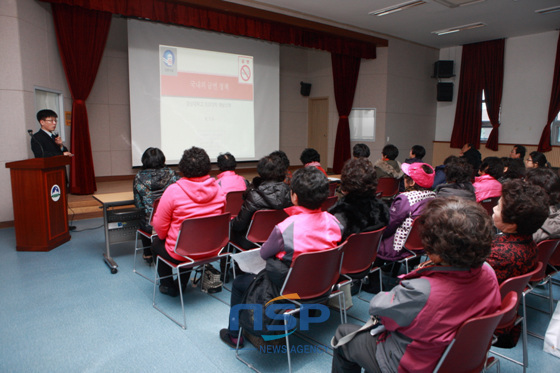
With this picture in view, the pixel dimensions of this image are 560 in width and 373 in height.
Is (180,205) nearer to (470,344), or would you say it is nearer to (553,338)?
(470,344)

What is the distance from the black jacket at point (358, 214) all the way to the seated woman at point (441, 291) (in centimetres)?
96

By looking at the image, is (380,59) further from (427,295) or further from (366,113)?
(427,295)

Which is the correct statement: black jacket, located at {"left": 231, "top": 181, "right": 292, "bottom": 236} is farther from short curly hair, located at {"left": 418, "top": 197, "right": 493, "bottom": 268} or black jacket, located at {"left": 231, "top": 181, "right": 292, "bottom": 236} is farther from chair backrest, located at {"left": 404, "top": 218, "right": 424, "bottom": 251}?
short curly hair, located at {"left": 418, "top": 197, "right": 493, "bottom": 268}

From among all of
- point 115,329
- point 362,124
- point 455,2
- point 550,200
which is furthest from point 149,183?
point 362,124

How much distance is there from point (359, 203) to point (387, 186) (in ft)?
8.53

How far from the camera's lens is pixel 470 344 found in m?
1.22

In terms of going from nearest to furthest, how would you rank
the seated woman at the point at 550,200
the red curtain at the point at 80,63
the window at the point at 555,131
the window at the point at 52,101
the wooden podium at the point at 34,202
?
the seated woman at the point at 550,200 → the wooden podium at the point at 34,202 → the window at the point at 52,101 → the red curtain at the point at 80,63 → the window at the point at 555,131

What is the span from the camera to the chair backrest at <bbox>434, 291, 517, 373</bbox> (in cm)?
116

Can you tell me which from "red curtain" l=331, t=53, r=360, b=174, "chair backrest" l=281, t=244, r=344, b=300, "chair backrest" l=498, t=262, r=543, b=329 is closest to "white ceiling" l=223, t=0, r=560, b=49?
"red curtain" l=331, t=53, r=360, b=174

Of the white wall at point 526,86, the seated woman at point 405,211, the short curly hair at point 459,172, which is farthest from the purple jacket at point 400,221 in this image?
the white wall at point 526,86

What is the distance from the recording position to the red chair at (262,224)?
269cm

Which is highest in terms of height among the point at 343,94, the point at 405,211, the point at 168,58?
the point at 168,58

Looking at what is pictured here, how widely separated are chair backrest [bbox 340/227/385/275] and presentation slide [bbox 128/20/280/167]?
16.2ft

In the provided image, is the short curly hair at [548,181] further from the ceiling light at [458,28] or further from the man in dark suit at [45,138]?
the ceiling light at [458,28]
